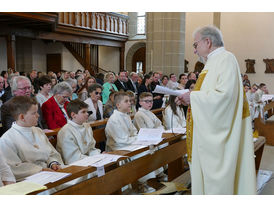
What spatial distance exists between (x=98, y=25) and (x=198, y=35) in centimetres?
1467

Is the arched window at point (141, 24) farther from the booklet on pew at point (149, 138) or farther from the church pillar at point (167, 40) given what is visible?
the booklet on pew at point (149, 138)

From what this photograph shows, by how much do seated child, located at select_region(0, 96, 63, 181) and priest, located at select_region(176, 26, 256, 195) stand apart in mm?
1367

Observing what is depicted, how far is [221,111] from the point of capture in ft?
8.41

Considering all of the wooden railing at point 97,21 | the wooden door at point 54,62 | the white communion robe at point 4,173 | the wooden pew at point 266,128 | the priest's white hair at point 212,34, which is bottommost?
the wooden pew at point 266,128

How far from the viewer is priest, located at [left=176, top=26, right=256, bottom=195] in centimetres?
256

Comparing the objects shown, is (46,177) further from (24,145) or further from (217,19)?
(217,19)

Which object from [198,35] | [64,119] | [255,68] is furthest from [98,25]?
[198,35]

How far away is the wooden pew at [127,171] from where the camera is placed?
2.51 meters

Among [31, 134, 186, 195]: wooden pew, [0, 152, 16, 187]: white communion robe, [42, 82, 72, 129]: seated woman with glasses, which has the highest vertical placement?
[42, 82, 72, 129]: seated woman with glasses

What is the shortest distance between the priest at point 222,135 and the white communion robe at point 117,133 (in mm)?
1803

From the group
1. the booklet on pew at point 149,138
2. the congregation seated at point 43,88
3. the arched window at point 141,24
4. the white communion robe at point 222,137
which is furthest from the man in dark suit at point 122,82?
the arched window at point 141,24

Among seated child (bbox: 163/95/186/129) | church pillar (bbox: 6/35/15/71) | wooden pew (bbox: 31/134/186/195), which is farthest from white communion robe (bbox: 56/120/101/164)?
church pillar (bbox: 6/35/15/71)

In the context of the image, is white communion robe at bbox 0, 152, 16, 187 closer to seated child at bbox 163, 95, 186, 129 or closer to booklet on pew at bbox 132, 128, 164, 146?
booklet on pew at bbox 132, 128, 164, 146

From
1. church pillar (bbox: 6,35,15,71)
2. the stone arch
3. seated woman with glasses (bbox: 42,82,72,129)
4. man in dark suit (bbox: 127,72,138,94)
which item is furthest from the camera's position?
the stone arch
